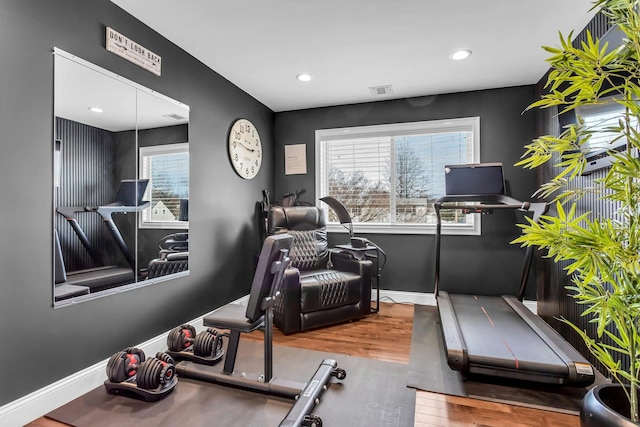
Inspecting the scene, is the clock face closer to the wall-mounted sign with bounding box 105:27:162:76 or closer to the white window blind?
the wall-mounted sign with bounding box 105:27:162:76

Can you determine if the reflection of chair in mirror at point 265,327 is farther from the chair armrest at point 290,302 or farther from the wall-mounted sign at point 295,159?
the wall-mounted sign at point 295,159

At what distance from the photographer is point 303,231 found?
3754mm

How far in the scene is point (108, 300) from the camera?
6.96 feet

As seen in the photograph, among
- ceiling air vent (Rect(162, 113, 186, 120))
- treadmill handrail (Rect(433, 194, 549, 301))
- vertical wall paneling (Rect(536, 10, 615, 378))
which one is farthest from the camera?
treadmill handrail (Rect(433, 194, 549, 301))

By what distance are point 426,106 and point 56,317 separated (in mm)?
4075

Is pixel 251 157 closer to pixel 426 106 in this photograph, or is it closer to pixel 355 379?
pixel 426 106

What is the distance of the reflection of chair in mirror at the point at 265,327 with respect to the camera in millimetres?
1862

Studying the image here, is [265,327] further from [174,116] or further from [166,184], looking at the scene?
[174,116]

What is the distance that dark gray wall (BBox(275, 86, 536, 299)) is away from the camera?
3.59m

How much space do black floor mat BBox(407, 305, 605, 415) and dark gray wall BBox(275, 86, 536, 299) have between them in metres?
1.48

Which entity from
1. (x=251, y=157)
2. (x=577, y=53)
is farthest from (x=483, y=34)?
(x=251, y=157)

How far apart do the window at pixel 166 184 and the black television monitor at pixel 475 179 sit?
2735mm

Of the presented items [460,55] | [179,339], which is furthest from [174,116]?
[460,55]

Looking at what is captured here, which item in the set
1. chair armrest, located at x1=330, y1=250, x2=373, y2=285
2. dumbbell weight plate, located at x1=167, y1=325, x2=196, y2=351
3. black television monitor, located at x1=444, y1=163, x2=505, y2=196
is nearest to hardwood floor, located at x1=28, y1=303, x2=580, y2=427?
chair armrest, located at x1=330, y1=250, x2=373, y2=285
